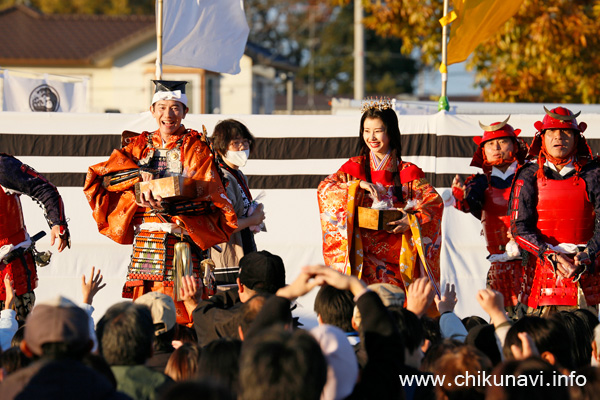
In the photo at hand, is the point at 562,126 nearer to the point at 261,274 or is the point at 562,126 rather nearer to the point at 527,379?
the point at 261,274

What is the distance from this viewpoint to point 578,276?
196 inches

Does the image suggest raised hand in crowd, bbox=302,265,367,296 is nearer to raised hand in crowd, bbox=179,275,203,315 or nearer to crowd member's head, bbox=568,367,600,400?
crowd member's head, bbox=568,367,600,400

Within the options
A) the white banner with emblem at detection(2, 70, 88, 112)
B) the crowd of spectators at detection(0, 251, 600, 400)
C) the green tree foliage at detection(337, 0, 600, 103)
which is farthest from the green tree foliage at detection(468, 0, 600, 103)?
the crowd of spectators at detection(0, 251, 600, 400)

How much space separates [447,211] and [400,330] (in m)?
3.95

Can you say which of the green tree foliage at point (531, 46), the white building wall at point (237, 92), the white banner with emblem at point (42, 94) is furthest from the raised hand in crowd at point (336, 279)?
the white building wall at point (237, 92)

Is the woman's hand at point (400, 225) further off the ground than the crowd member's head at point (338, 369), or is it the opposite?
the woman's hand at point (400, 225)

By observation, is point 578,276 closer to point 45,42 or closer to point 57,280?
point 57,280

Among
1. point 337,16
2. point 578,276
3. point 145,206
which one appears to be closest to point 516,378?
point 578,276

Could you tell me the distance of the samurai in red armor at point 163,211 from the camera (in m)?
5.13

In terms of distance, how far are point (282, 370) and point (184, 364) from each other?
37.8 inches

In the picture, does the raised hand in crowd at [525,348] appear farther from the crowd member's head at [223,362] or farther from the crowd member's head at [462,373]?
the crowd member's head at [223,362]

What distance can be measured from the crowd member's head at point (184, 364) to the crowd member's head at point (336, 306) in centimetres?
53

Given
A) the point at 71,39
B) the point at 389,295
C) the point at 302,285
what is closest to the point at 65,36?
the point at 71,39

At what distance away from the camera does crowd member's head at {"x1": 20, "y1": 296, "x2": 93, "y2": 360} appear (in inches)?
107
